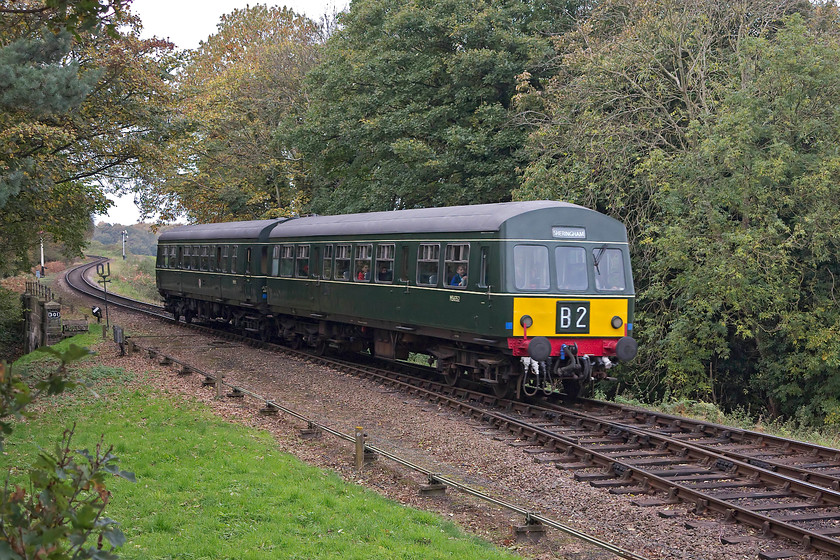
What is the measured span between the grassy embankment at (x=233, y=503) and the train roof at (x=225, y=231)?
11419 millimetres

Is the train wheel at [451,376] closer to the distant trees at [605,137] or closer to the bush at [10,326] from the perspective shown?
the distant trees at [605,137]

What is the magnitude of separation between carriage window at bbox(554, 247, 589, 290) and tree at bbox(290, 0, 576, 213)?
9793 mm

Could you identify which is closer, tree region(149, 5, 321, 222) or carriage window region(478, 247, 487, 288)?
carriage window region(478, 247, 487, 288)

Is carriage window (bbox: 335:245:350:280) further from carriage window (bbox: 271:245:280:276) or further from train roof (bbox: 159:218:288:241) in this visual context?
train roof (bbox: 159:218:288:241)

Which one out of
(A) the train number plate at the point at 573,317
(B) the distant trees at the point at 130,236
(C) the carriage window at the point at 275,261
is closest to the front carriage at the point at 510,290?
(A) the train number plate at the point at 573,317

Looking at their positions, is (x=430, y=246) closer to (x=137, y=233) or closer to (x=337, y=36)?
(x=337, y=36)

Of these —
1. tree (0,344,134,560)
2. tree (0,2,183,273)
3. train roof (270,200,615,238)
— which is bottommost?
tree (0,344,134,560)

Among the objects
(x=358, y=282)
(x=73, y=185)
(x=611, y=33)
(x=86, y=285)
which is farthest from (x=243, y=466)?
(x=86, y=285)

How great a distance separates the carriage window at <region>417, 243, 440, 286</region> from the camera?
15383mm

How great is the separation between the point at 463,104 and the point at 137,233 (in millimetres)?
123536

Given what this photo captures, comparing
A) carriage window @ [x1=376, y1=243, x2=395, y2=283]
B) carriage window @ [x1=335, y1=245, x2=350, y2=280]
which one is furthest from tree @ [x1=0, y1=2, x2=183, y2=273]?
carriage window @ [x1=376, y1=243, x2=395, y2=283]

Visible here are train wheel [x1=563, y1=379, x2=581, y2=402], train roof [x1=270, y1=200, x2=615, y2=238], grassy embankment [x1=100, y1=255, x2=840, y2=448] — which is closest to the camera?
grassy embankment [x1=100, y1=255, x2=840, y2=448]

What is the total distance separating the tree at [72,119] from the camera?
471 inches

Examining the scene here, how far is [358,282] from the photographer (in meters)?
18.1
